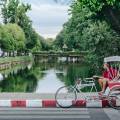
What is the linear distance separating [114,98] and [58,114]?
2.58 m

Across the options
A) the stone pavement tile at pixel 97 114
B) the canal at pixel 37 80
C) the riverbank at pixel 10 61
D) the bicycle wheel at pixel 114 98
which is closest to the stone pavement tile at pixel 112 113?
the stone pavement tile at pixel 97 114

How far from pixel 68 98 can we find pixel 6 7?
10269 cm

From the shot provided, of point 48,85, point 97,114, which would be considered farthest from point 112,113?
point 48,85

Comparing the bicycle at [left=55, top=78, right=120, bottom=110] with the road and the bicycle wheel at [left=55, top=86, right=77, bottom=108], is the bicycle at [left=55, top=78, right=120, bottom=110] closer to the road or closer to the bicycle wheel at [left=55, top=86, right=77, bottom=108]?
the bicycle wheel at [left=55, top=86, right=77, bottom=108]

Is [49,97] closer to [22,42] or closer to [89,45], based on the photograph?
[89,45]

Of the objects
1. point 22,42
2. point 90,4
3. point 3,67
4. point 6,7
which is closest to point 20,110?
point 90,4

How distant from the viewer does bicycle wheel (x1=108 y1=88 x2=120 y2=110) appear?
63.0ft

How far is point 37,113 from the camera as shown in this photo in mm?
17891

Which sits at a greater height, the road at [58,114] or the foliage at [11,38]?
the foliage at [11,38]

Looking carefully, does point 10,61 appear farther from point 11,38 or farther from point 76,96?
point 76,96

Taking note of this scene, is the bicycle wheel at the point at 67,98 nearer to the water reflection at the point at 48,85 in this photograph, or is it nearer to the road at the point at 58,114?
the road at the point at 58,114

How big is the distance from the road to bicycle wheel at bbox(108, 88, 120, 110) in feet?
0.77

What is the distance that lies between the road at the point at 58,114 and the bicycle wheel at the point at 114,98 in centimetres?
24

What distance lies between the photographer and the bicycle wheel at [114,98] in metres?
19.2
